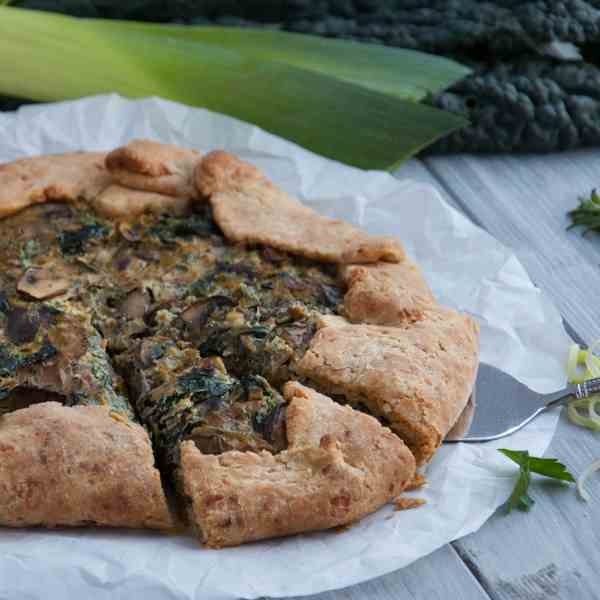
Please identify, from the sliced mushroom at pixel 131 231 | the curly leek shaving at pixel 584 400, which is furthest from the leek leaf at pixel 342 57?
the curly leek shaving at pixel 584 400

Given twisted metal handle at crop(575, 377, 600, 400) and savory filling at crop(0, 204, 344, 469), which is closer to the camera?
savory filling at crop(0, 204, 344, 469)

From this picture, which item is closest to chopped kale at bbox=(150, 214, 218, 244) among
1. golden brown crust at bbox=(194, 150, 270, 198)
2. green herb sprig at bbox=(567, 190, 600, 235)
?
golden brown crust at bbox=(194, 150, 270, 198)

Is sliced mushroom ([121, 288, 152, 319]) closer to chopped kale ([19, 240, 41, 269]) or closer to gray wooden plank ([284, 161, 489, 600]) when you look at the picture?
chopped kale ([19, 240, 41, 269])

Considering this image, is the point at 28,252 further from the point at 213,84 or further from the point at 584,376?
the point at 584,376

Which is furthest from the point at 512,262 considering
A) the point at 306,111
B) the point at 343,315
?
the point at 306,111

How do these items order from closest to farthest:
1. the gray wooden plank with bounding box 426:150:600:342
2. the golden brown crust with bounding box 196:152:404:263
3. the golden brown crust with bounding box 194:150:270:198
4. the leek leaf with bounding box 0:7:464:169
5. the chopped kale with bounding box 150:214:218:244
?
the golden brown crust with bounding box 196:152:404:263 → the chopped kale with bounding box 150:214:218:244 → the golden brown crust with bounding box 194:150:270:198 → the gray wooden plank with bounding box 426:150:600:342 → the leek leaf with bounding box 0:7:464:169

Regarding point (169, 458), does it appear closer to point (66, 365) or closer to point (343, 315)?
point (66, 365)
